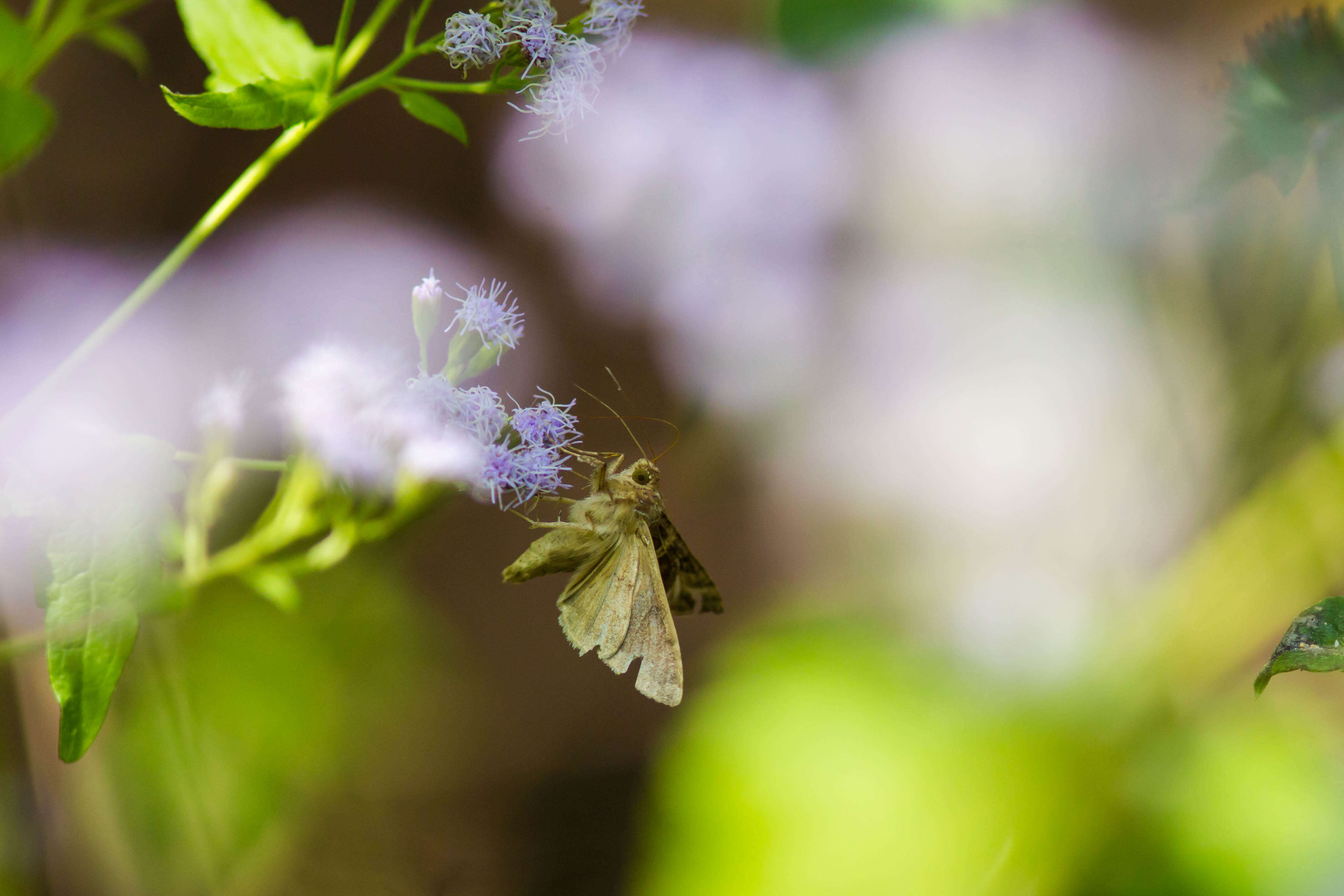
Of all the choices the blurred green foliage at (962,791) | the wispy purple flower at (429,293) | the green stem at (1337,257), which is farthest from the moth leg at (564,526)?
the green stem at (1337,257)

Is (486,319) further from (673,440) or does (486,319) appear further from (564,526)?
(673,440)

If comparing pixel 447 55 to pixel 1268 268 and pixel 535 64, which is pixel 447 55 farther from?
pixel 1268 268

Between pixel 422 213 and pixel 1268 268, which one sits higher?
pixel 1268 268

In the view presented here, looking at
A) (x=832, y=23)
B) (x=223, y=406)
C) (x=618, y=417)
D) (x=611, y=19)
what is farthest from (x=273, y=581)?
(x=832, y=23)

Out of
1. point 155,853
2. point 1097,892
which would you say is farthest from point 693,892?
point 155,853

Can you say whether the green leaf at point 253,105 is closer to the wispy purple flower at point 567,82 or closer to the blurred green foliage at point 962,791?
the wispy purple flower at point 567,82

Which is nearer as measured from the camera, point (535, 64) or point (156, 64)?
point (535, 64)
